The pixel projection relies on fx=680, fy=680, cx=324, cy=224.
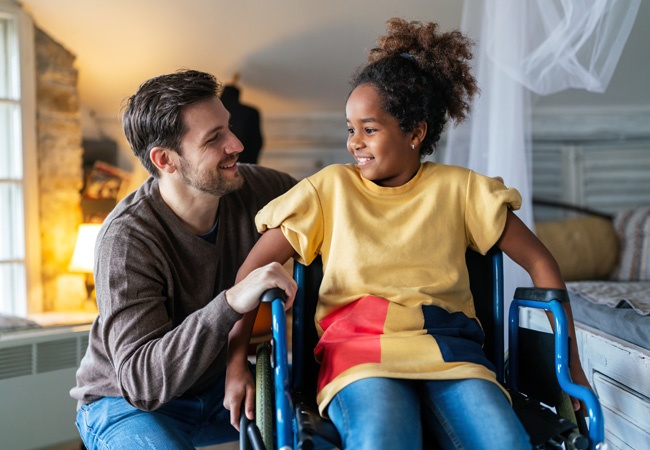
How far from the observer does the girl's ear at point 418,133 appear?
161 centimetres

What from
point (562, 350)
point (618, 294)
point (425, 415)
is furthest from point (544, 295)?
point (618, 294)

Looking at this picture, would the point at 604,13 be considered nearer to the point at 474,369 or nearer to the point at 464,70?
the point at 464,70

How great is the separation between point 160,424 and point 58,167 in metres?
2.14

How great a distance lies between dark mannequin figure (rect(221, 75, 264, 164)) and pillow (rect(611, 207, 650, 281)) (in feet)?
6.04

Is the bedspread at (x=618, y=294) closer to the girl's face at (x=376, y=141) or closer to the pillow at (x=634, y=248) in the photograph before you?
the pillow at (x=634, y=248)

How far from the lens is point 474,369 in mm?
1336

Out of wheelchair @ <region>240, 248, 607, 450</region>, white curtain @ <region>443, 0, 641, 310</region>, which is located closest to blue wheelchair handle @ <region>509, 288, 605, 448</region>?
wheelchair @ <region>240, 248, 607, 450</region>

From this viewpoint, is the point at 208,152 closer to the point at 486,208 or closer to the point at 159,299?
the point at 159,299

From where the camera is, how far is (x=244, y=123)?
336 centimetres

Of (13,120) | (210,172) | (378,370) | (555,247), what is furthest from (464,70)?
(13,120)

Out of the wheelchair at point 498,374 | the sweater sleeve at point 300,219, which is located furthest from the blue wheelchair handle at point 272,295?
the sweater sleeve at point 300,219

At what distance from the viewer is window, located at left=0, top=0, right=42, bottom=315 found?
316 centimetres

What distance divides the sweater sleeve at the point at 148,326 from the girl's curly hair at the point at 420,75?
61 cm

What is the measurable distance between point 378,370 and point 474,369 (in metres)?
0.19
